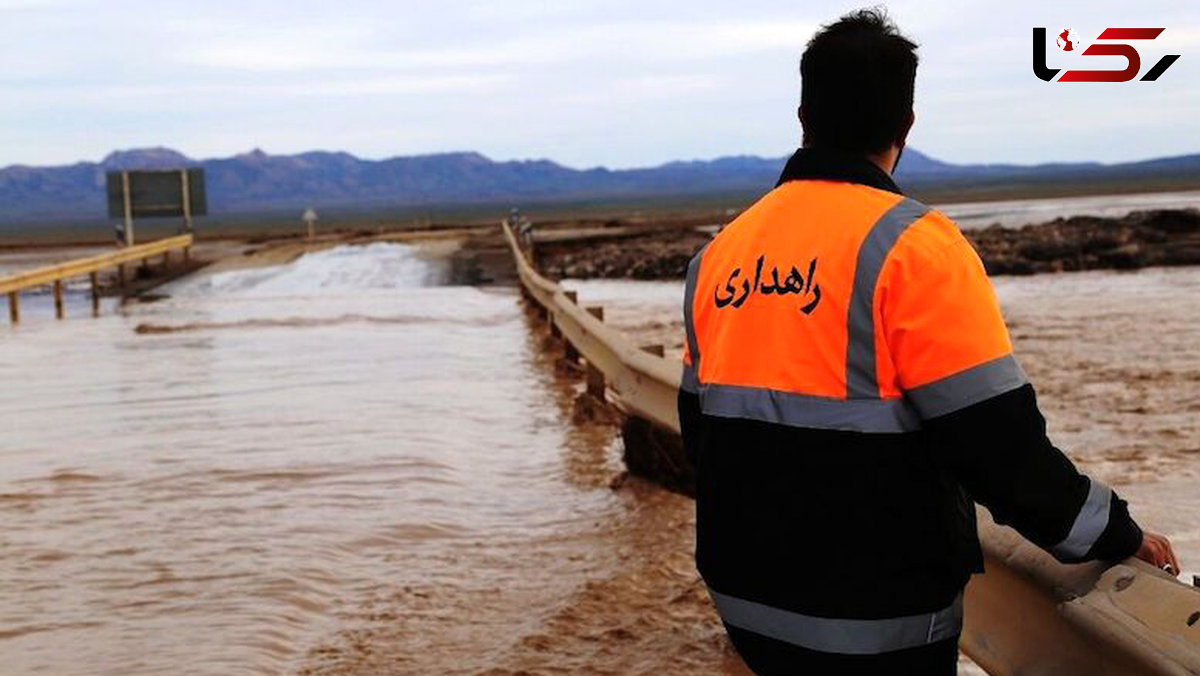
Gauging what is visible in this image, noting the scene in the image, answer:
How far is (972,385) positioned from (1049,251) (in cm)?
2574

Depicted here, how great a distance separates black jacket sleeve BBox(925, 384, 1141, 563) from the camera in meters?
2.51

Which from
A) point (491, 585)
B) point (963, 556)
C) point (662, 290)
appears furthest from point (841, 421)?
point (662, 290)

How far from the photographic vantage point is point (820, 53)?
2727 millimetres

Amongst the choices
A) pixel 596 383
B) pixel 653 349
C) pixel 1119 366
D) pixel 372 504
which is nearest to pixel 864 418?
pixel 372 504

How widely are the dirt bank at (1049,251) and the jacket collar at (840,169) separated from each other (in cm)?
2354

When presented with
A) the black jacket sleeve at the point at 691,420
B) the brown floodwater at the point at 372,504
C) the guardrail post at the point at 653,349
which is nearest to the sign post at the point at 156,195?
the brown floodwater at the point at 372,504

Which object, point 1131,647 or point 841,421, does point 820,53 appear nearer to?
point 841,421

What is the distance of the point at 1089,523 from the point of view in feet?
8.53

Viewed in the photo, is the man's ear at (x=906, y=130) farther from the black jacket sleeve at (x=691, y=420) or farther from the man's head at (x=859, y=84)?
the black jacket sleeve at (x=691, y=420)

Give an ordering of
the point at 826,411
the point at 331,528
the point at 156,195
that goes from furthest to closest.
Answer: the point at 156,195 < the point at 331,528 < the point at 826,411

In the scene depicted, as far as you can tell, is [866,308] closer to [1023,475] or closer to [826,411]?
[826,411]

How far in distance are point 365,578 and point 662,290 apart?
772 inches

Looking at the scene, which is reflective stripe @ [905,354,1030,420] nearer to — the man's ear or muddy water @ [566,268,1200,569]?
the man's ear

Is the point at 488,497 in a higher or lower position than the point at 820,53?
lower
